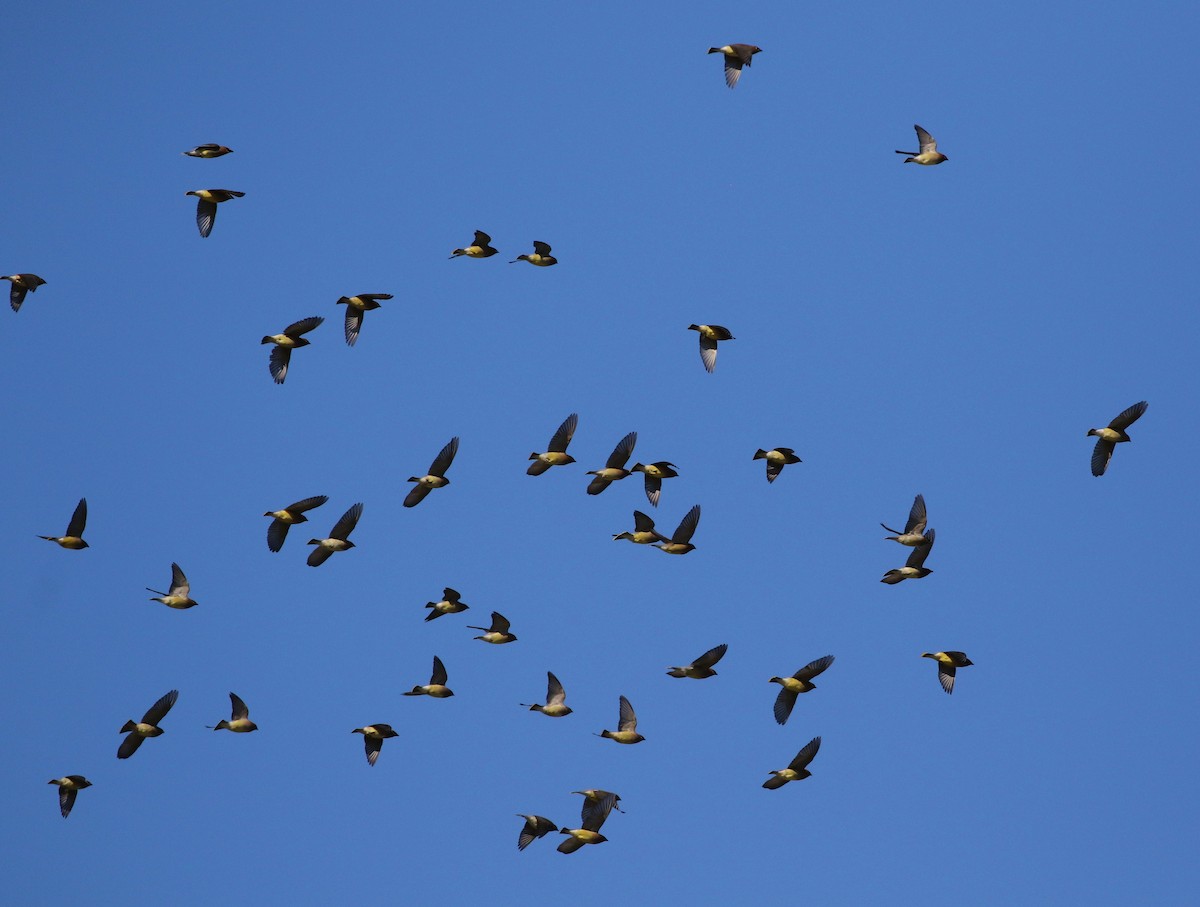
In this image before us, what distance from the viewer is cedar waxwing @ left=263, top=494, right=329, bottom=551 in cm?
4875

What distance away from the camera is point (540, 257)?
49906 millimetres

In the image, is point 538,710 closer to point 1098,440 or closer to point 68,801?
point 68,801

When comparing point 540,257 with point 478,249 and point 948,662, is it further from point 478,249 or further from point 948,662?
point 948,662

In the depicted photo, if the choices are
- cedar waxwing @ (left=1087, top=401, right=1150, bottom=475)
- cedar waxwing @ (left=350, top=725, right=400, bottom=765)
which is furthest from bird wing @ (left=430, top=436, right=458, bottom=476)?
cedar waxwing @ (left=1087, top=401, right=1150, bottom=475)

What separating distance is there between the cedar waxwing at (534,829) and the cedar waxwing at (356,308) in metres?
12.9

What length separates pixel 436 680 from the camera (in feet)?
167

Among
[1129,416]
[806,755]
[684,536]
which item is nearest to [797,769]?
[806,755]

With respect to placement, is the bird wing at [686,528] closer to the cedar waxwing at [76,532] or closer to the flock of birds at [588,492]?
the flock of birds at [588,492]

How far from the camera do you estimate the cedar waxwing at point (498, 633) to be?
166ft

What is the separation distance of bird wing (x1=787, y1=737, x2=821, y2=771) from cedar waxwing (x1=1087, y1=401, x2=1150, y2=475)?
402 inches

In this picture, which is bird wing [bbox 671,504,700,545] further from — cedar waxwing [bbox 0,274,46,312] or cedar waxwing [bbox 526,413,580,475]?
cedar waxwing [bbox 0,274,46,312]

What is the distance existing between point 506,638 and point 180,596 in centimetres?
859

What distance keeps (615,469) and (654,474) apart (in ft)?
3.39

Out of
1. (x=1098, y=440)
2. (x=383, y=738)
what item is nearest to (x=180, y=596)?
(x=383, y=738)
